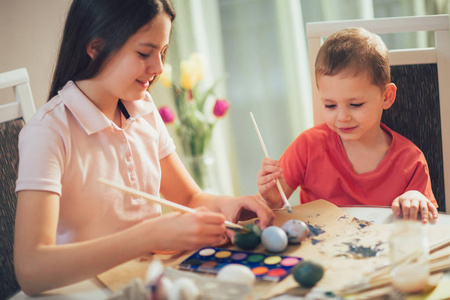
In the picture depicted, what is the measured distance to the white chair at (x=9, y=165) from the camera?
1110 mm

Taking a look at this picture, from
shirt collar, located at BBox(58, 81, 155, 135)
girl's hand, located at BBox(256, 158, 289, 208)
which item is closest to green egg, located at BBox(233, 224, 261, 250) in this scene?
girl's hand, located at BBox(256, 158, 289, 208)

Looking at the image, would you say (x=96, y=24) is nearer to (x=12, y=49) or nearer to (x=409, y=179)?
(x=409, y=179)

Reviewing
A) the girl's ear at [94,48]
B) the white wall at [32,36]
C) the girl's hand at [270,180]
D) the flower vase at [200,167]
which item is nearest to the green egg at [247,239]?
the girl's hand at [270,180]

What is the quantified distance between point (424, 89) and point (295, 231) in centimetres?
75

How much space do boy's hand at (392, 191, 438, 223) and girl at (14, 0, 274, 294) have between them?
0.97 feet

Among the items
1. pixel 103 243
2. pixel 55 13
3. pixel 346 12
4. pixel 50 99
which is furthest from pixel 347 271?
pixel 55 13

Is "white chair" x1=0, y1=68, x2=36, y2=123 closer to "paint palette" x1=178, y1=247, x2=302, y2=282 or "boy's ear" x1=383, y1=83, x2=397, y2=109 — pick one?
"paint palette" x1=178, y1=247, x2=302, y2=282

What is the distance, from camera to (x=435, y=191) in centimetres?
147

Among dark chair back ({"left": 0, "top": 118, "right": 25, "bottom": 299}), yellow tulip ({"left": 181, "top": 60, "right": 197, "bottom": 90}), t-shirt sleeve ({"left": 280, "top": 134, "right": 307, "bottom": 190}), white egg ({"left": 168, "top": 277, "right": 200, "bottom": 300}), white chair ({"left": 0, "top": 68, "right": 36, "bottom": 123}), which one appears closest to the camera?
white egg ({"left": 168, "top": 277, "right": 200, "bottom": 300})

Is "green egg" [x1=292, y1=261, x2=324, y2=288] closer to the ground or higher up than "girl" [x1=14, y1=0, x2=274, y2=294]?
closer to the ground

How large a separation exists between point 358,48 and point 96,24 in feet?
2.32

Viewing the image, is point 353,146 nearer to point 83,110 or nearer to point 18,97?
point 83,110

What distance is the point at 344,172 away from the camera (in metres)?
1.43

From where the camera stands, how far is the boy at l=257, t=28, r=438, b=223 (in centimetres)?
132
